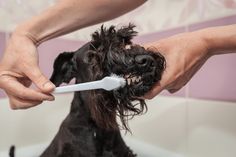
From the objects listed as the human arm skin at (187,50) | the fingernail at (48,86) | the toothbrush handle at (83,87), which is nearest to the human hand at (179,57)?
the human arm skin at (187,50)

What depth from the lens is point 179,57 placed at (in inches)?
33.9

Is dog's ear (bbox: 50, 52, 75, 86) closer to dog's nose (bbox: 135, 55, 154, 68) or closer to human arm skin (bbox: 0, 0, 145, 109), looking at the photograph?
human arm skin (bbox: 0, 0, 145, 109)

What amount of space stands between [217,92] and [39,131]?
825mm

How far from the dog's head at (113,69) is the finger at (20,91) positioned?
14 cm

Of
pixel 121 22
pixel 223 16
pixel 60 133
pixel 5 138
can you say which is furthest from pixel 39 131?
pixel 223 16

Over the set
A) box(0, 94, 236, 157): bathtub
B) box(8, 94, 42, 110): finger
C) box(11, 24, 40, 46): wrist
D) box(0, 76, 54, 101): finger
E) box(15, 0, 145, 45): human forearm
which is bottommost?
box(0, 94, 236, 157): bathtub

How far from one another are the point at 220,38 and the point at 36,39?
512mm

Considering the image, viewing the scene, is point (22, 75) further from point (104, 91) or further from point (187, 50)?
point (187, 50)

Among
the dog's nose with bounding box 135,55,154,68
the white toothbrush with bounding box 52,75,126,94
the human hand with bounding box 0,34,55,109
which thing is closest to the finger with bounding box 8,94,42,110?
the human hand with bounding box 0,34,55,109

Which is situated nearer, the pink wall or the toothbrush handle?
Answer: the toothbrush handle

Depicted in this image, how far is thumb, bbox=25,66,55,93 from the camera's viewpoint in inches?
34.4

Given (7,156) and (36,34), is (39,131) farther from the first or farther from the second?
(36,34)

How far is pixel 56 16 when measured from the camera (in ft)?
3.34

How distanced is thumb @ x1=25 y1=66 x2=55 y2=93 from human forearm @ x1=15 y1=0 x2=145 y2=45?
0.12 m
